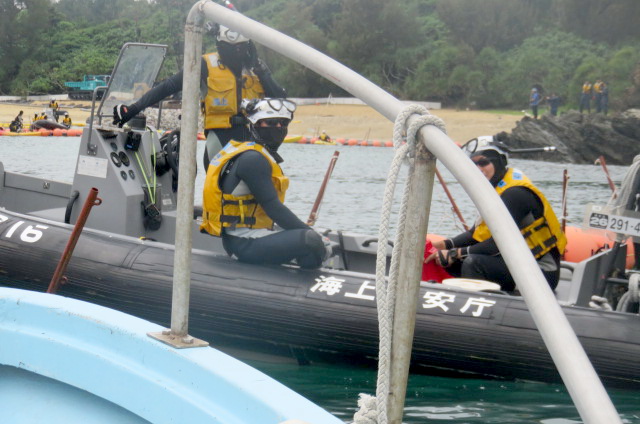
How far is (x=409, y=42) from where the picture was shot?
6038 cm

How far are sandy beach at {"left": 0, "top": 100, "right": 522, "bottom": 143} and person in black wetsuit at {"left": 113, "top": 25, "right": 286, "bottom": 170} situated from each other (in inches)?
1184

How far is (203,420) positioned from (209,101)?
13.8 ft

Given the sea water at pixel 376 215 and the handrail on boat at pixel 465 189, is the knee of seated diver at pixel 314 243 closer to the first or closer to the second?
the sea water at pixel 376 215

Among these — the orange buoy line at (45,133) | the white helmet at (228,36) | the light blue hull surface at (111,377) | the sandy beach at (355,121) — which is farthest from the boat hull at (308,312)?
the sandy beach at (355,121)

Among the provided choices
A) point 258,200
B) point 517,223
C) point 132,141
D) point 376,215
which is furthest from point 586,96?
point 258,200

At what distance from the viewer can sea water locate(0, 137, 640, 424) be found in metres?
4.63

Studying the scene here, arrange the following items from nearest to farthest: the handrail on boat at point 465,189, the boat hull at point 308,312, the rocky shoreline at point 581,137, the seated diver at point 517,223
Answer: the handrail on boat at point 465,189 < the boat hull at point 308,312 < the seated diver at point 517,223 < the rocky shoreline at point 581,137

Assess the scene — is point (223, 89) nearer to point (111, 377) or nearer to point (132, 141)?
point (132, 141)

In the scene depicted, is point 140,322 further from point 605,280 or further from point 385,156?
point 385,156

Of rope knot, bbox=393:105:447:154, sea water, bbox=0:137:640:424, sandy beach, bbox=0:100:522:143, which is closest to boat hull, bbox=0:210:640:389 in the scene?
sea water, bbox=0:137:640:424

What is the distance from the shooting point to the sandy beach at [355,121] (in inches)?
1527

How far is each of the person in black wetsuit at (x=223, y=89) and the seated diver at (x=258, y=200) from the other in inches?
36.2

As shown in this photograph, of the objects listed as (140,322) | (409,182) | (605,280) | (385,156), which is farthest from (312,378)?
(385,156)

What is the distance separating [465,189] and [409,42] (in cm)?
6025
